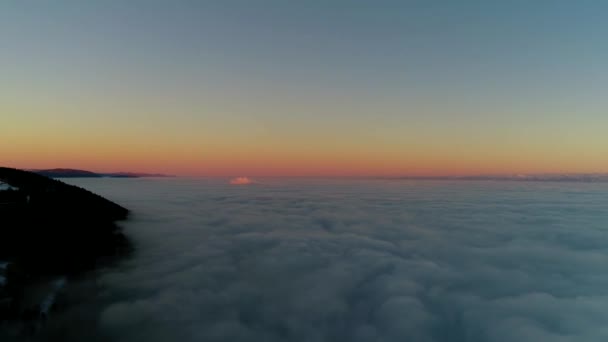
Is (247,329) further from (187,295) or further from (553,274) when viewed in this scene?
(553,274)

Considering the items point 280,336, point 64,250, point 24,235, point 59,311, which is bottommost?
point 280,336

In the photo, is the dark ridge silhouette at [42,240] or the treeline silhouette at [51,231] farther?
the treeline silhouette at [51,231]

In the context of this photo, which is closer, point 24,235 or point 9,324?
point 9,324

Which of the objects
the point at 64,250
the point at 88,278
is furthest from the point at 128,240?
the point at 88,278

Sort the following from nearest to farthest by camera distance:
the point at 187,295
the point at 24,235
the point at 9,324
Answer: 1. the point at 9,324
2. the point at 187,295
3. the point at 24,235

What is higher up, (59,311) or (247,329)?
(59,311)

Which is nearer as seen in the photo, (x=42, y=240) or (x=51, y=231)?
(x=42, y=240)

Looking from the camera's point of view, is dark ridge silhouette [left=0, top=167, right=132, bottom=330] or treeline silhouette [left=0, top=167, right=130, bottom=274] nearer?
dark ridge silhouette [left=0, top=167, right=132, bottom=330]

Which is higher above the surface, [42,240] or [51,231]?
[51,231]
